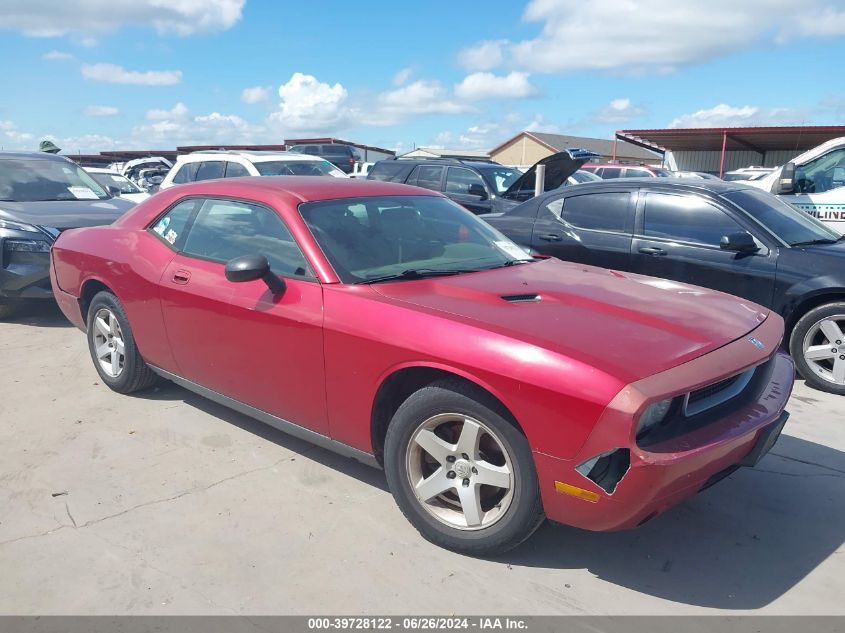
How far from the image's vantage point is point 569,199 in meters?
6.62

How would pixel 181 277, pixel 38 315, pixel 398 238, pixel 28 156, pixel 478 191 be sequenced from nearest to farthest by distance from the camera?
pixel 398 238 → pixel 181 277 → pixel 38 315 → pixel 28 156 → pixel 478 191

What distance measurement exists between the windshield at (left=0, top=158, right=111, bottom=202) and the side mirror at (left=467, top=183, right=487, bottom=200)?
16.5 feet

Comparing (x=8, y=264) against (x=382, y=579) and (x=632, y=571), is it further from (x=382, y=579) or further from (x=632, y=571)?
(x=632, y=571)

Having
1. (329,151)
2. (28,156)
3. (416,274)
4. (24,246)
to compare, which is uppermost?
(329,151)

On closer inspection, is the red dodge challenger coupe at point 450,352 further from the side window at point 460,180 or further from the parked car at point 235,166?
the side window at point 460,180

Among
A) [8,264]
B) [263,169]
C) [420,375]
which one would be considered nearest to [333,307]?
[420,375]

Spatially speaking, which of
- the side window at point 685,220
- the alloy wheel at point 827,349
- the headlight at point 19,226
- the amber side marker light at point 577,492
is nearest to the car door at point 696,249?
the side window at point 685,220

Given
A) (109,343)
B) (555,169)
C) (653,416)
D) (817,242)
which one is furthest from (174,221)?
(555,169)

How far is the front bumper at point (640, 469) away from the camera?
2447 millimetres

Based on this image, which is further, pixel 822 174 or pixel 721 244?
pixel 822 174

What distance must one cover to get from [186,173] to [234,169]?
3.39 feet

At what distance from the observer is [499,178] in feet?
37.0

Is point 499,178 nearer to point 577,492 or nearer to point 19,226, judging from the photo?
point 19,226

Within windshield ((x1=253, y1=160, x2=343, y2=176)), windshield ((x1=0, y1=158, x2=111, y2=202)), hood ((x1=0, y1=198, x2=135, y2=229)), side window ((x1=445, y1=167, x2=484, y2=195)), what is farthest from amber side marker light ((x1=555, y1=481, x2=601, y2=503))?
side window ((x1=445, y1=167, x2=484, y2=195))
